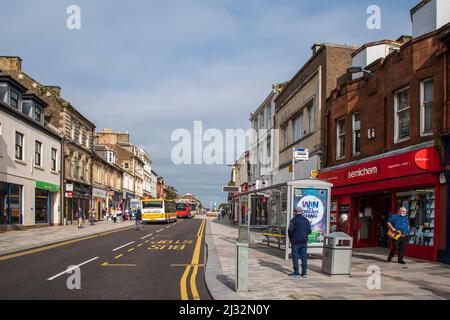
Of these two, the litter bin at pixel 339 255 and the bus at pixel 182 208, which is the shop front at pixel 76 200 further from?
the litter bin at pixel 339 255

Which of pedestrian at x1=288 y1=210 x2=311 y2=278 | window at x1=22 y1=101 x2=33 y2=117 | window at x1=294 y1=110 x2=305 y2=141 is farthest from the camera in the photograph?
window at x1=22 y1=101 x2=33 y2=117

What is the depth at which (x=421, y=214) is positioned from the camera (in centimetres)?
1534

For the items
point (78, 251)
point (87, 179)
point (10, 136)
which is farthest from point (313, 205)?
point (87, 179)

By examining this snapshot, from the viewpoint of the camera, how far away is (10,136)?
28844mm

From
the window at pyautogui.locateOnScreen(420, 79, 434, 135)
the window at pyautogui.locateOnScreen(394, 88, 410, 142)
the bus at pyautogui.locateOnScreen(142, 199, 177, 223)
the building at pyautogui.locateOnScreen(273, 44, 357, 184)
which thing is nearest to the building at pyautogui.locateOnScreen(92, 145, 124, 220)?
the bus at pyautogui.locateOnScreen(142, 199, 177, 223)

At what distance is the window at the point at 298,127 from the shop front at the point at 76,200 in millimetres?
19180

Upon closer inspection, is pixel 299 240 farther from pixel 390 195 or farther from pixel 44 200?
pixel 44 200

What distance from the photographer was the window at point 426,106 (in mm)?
15234

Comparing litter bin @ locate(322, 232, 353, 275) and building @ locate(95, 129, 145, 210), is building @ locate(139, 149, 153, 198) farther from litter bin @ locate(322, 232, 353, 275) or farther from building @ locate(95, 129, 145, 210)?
litter bin @ locate(322, 232, 353, 275)

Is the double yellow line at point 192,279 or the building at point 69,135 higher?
the building at point 69,135

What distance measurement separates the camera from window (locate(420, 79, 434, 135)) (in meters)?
15.2

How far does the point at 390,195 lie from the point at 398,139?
9.00 feet

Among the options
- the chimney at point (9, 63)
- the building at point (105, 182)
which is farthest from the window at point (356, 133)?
the building at point (105, 182)

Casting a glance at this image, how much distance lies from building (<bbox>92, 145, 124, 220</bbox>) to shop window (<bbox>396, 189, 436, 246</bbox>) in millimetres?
39032
